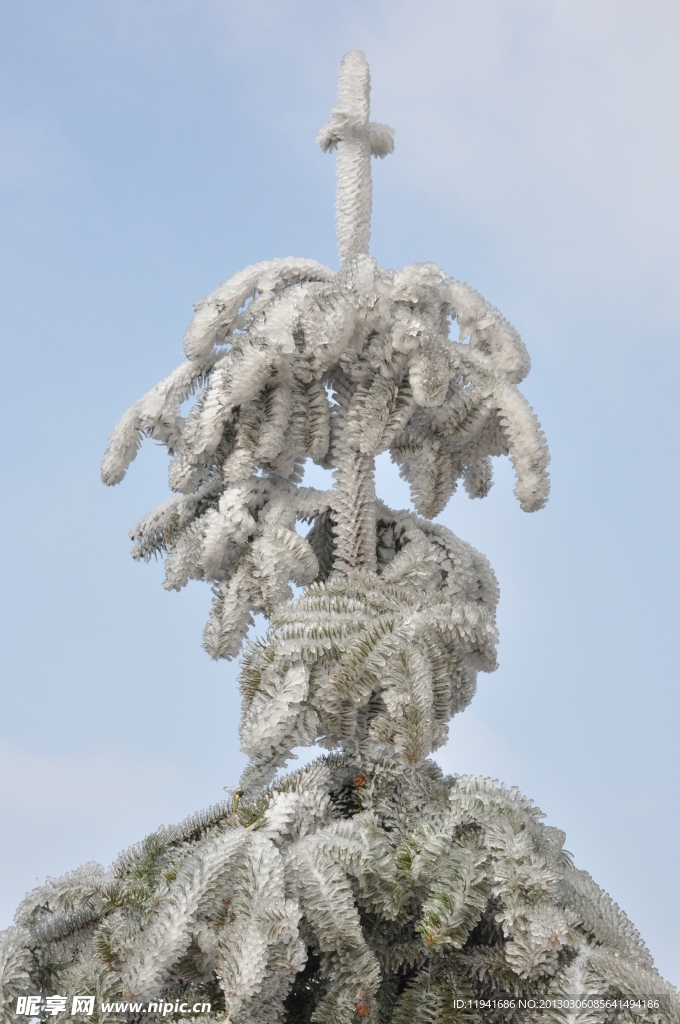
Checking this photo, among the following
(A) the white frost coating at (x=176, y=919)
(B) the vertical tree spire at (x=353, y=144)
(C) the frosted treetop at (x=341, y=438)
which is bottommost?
(A) the white frost coating at (x=176, y=919)

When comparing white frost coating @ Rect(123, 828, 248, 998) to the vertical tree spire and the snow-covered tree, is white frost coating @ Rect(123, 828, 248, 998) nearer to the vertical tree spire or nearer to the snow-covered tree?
the snow-covered tree

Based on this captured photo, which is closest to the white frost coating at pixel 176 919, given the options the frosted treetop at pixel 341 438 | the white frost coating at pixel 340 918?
the white frost coating at pixel 340 918

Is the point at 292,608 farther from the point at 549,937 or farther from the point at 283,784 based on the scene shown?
the point at 549,937

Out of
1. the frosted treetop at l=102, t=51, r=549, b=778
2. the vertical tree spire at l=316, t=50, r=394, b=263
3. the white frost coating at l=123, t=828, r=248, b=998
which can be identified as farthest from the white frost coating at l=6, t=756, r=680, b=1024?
the vertical tree spire at l=316, t=50, r=394, b=263

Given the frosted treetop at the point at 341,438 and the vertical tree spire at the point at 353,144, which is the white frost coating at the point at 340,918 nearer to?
the frosted treetop at the point at 341,438

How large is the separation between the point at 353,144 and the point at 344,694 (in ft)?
4.51

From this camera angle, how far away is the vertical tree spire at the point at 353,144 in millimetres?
→ 2525

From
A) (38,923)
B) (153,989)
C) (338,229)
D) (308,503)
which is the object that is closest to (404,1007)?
(153,989)

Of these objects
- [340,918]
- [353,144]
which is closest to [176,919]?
[340,918]

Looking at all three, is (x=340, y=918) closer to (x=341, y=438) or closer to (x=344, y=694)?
(x=344, y=694)

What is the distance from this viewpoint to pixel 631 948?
1977 mm

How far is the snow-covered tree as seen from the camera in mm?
1761

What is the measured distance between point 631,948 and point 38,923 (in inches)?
43.5

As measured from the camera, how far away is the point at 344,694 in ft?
6.30
